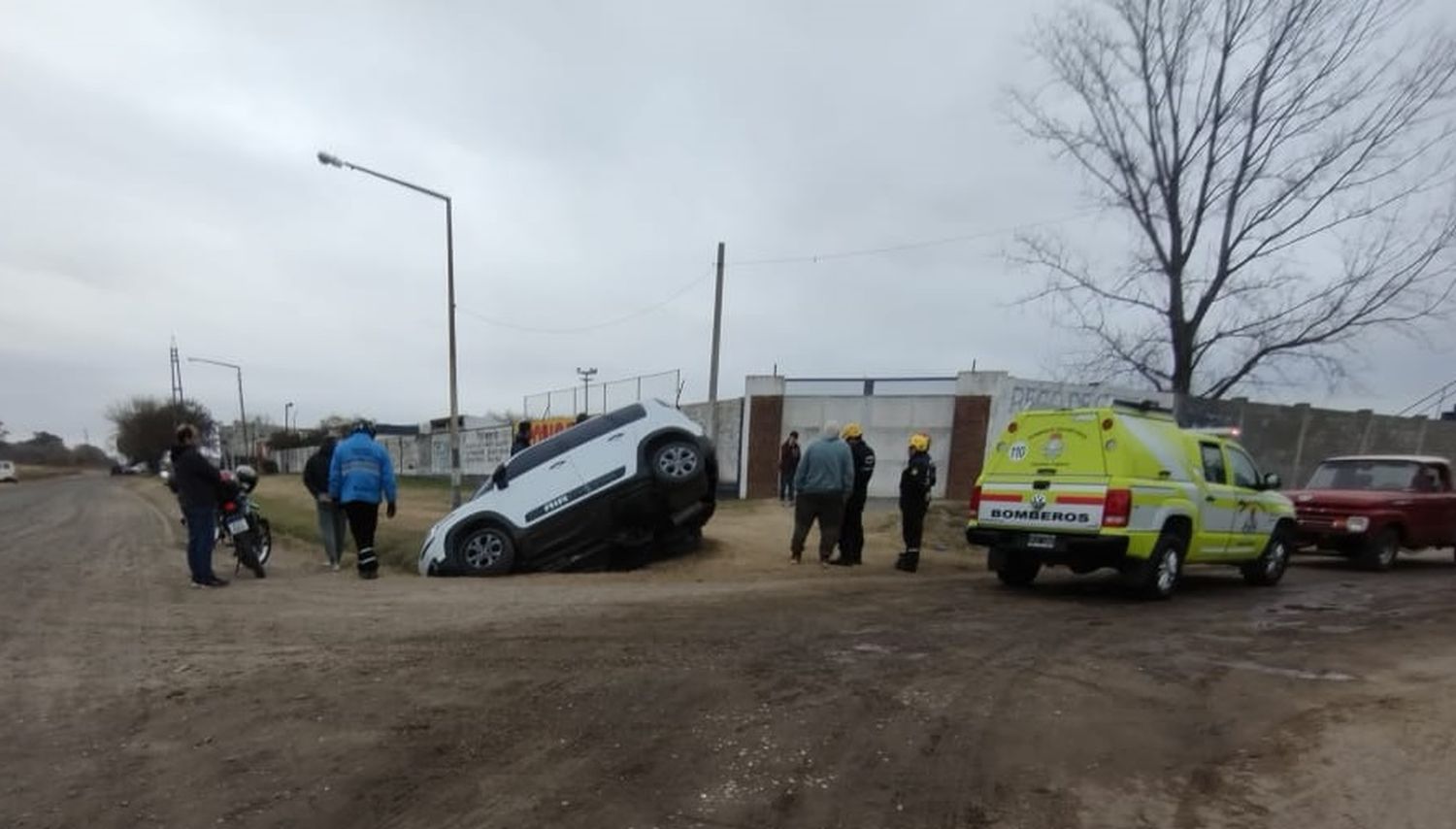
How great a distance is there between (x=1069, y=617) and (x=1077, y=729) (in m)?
3.64

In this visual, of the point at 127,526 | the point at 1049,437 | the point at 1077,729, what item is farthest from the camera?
the point at 127,526

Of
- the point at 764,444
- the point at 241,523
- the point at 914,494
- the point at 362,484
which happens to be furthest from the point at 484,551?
the point at 764,444

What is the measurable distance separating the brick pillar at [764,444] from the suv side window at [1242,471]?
1395 centimetres

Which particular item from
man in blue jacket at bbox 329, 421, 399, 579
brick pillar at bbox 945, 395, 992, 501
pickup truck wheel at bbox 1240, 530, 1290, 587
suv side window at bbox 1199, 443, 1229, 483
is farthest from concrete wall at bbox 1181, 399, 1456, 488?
man in blue jacket at bbox 329, 421, 399, 579

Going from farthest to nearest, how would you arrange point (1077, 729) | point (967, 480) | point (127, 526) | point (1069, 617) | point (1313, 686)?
point (967, 480), point (127, 526), point (1069, 617), point (1313, 686), point (1077, 729)

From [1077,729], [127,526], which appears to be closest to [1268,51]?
[1077,729]

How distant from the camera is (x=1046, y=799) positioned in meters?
3.86

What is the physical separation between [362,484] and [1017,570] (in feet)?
24.4

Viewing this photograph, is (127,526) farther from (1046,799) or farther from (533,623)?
(1046,799)

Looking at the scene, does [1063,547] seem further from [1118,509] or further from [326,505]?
[326,505]

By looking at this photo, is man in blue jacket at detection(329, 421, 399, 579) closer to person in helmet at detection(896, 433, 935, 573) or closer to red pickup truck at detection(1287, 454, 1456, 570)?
person in helmet at detection(896, 433, 935, 573)

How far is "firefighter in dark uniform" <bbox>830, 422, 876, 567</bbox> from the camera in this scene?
11.8m

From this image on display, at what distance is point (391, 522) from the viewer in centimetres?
1795

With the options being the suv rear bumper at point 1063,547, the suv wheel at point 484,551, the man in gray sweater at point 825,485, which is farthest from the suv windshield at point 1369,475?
the suv wheel at point 484,551
